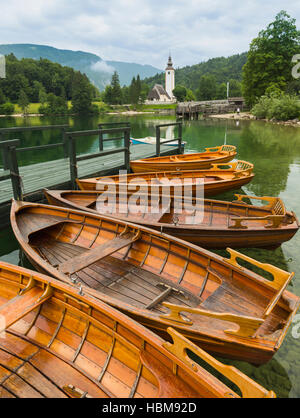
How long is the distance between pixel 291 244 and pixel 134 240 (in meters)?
5.94

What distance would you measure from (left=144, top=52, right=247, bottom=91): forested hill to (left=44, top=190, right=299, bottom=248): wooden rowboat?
148 metres

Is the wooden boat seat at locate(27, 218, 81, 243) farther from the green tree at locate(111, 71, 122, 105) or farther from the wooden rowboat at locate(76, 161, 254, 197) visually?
the green tree at locate(111, 71, 122, 105)

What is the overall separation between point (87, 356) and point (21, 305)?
51.4 inches

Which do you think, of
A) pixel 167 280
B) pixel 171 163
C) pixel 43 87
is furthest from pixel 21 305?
pixel 43 87

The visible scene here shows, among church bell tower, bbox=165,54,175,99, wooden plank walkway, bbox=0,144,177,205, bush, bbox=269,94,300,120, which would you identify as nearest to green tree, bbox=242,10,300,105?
bush, bbox=269,94,300,120

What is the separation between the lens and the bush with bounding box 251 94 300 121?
148 ft

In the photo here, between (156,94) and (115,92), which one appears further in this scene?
(156,94)

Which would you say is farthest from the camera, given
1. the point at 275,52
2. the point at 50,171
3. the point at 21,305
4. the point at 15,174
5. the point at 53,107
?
the point at 53,107

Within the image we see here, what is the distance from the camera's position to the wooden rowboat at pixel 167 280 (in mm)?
3900

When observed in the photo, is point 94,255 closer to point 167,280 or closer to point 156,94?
point 167,280

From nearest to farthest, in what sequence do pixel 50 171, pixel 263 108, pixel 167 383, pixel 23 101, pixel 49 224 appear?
pixel 167 383 → pixel 49 224 → pixel 50 171 → pixel 263 108 → pixel 23 101

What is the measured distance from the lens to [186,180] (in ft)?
41.7

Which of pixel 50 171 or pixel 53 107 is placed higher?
pixel 53 107

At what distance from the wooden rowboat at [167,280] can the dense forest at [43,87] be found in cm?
8676
